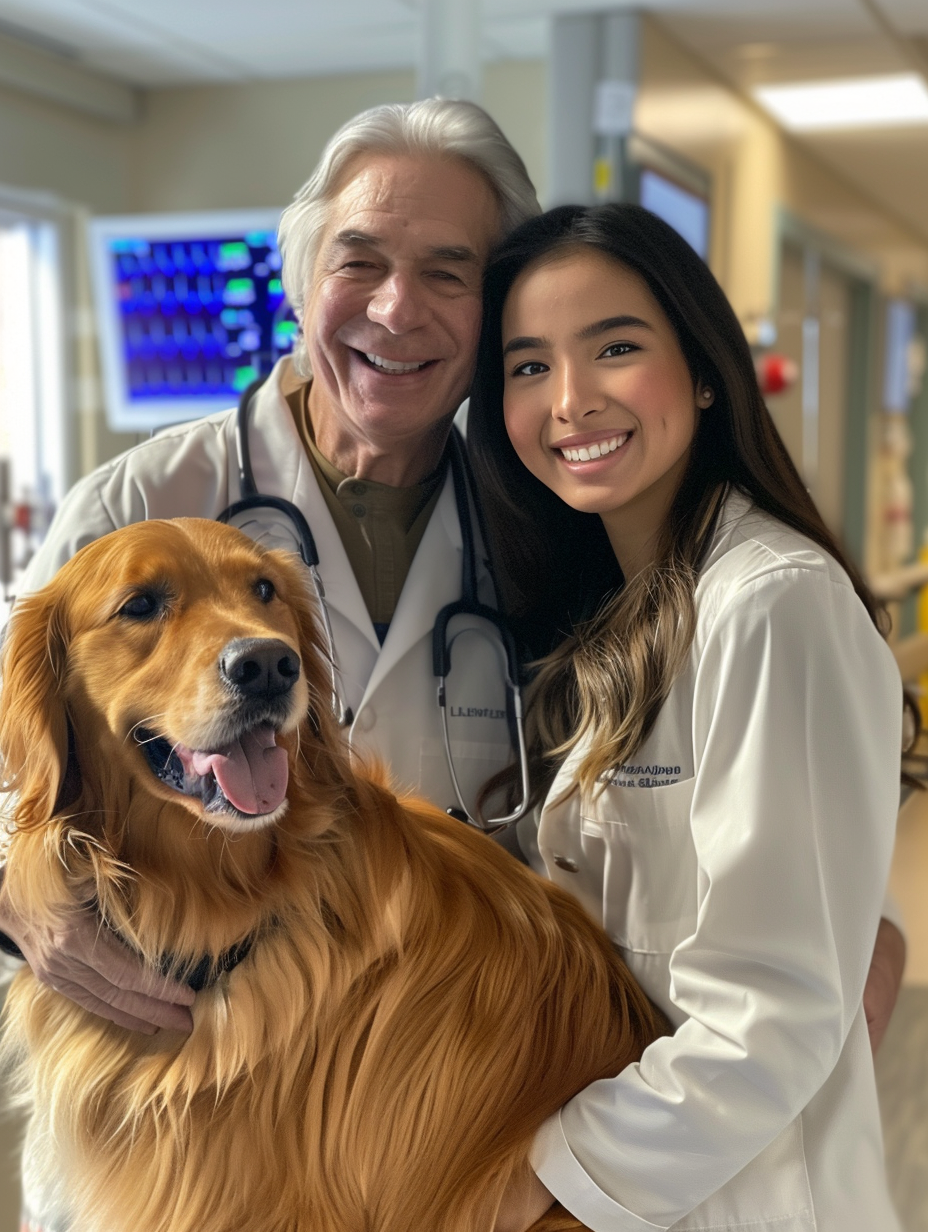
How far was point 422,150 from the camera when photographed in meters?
1.59

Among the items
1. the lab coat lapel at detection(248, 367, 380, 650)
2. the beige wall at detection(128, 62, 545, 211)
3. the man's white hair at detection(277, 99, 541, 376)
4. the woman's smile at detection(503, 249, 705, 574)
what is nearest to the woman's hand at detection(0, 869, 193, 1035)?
the lab coat lapel at detection(248, 367, 380, 650)

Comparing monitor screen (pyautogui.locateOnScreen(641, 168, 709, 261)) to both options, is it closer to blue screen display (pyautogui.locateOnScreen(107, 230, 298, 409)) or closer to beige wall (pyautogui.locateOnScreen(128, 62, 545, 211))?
beige wall (pyautogui.locateOnScreen(128, 62, 545, 211))

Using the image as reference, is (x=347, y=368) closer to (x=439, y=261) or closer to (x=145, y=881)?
(x=439, y=261)

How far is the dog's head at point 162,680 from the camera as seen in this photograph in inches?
44.0

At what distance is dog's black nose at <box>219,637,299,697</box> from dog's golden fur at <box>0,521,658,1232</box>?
0.12 feet

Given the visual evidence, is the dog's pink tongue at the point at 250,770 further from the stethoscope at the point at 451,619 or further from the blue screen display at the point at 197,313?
the blue screen display at the point at 197,313

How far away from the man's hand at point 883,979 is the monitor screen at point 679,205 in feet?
11.7

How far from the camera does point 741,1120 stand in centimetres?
112

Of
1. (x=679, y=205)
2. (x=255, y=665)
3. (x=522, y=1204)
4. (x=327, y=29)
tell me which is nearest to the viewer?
(x=255, y=665)

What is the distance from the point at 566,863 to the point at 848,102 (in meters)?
5.59

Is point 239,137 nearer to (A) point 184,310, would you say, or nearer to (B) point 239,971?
(A) point 184,310

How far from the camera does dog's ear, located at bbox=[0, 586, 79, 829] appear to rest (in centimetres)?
119

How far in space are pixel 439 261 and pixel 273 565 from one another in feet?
1.63

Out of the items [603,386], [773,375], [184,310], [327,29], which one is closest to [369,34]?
[327,29]
